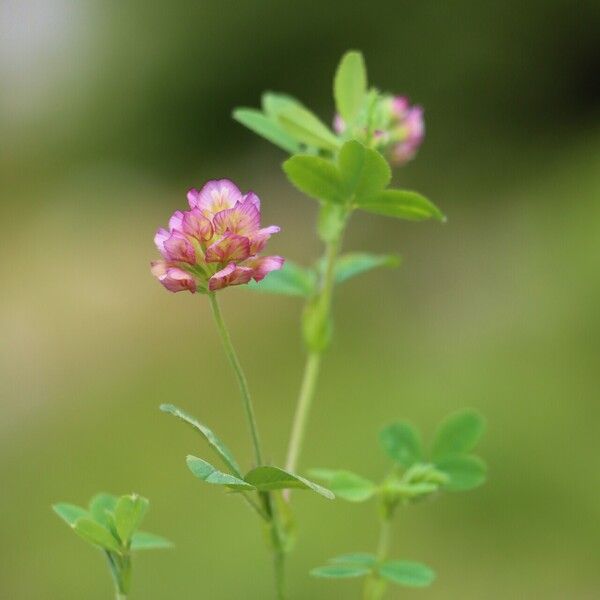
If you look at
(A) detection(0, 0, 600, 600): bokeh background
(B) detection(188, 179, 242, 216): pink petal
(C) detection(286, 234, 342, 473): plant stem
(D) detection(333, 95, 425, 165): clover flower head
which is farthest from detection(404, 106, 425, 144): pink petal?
(A) detection(0, 0, 600, 600): bokeh background

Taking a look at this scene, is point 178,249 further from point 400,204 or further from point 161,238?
point 400,204

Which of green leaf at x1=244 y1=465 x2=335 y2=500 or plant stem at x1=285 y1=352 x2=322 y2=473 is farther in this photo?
plant stem at x1=285 y1=352 x2=322 y2=473

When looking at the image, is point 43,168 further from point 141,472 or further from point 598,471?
point 598,471

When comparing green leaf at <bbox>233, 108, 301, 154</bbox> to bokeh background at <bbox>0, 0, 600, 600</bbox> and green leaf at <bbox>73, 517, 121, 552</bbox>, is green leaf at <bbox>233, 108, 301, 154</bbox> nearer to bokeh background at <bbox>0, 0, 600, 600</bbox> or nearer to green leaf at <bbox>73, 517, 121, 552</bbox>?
green leaf at <bbox>73, 517, 121, 552</bbox>

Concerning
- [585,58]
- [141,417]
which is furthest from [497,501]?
[585,58]

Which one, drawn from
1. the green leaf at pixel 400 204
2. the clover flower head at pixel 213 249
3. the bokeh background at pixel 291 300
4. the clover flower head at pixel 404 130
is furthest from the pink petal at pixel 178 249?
the bokeh background at pixel 291 300

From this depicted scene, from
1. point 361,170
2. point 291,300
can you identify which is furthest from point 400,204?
point 291,300

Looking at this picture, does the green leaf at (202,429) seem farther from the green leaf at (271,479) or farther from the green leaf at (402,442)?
the green leaf at (402,442)
